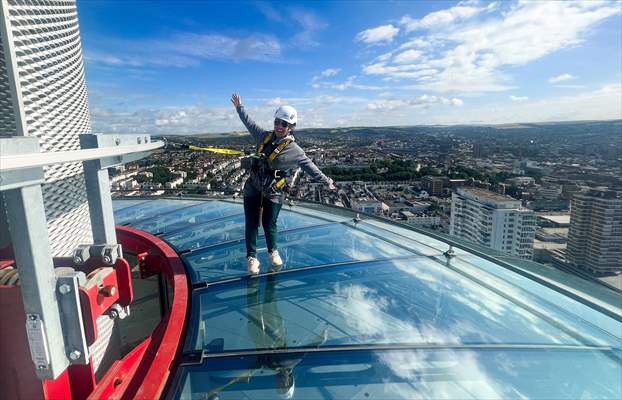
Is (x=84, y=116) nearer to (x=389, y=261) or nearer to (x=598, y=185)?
(x=389, y=261)

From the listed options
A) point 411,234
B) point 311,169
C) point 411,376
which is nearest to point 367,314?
point 411,376

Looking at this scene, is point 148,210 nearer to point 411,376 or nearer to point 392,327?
point 392,327

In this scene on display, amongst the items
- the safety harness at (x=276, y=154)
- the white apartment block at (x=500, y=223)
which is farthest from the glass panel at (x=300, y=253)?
the white apartment block at (x=500, y=223)

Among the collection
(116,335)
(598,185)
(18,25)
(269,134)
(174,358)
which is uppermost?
(18,25)

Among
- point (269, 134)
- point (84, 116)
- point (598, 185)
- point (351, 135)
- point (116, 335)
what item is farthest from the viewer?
point (351, 135)

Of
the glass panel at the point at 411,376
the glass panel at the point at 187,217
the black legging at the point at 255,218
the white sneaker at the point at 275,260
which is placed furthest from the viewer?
the glass panel at the point at 187,217

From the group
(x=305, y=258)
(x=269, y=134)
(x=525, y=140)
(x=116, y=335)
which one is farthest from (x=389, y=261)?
(x=525, y=140)

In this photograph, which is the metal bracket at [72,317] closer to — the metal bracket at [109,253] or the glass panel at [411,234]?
the metal bracket at [109,253]

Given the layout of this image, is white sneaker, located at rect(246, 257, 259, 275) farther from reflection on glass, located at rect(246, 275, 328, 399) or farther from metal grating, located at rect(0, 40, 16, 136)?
metal grating, located at rect(0, 40, 16, 136)
